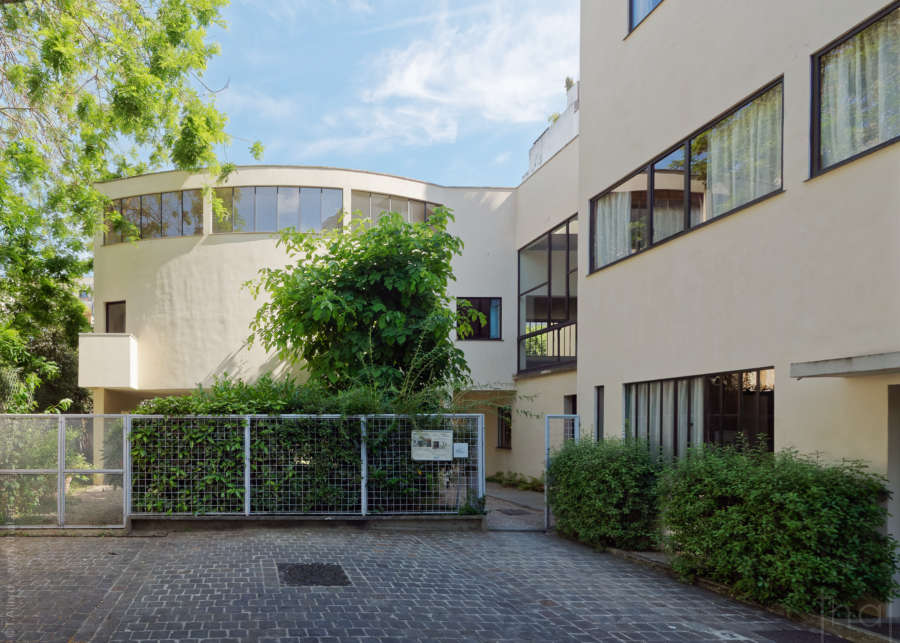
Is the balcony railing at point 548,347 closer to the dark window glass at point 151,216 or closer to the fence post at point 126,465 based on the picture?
the fence post at point 126,465

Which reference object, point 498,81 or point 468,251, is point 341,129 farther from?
point 498,81

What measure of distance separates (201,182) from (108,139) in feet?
9.81

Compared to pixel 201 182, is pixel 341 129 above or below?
above

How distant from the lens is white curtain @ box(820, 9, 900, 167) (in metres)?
6.88

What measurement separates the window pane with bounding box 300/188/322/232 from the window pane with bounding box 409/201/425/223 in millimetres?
2644

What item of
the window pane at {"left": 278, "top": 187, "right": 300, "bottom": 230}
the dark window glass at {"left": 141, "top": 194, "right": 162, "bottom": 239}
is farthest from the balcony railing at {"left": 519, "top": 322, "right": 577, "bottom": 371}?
the dark window glass at {"left": 141, "top": 194, "right": 162, "bottom": 239}

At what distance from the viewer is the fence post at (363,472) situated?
453 inches

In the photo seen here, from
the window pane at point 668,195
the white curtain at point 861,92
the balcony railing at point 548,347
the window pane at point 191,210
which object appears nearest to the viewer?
the white curtain at point 861,92

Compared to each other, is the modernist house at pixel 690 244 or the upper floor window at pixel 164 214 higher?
the upper floor window at pixel 164 214

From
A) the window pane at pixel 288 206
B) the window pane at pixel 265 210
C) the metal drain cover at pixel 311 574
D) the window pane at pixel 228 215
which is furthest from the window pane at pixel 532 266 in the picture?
the metal drain cover at pixel 311 574

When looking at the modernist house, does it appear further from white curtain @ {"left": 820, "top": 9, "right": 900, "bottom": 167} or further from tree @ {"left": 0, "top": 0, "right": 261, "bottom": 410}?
tree @ {"left": 0, "top": 0, "right": 261, "bottom": 410}

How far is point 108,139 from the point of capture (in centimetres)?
1802

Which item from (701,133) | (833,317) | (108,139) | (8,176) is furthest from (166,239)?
(833,317)

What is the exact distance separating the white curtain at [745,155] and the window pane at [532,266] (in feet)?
35.4
